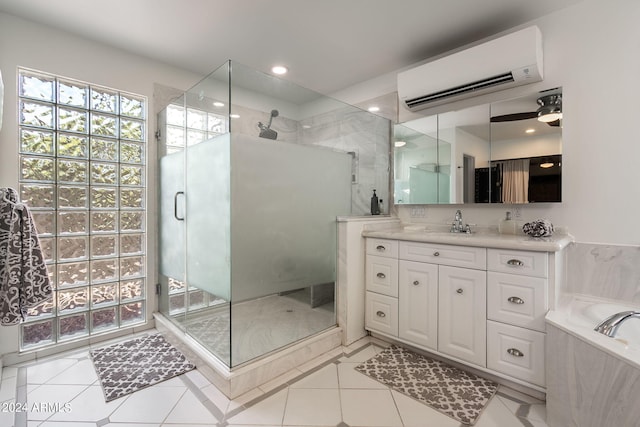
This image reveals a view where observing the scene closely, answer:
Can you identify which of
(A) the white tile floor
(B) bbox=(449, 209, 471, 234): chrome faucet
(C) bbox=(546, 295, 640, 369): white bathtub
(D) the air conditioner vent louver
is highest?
(D) the air conditioner vent louver

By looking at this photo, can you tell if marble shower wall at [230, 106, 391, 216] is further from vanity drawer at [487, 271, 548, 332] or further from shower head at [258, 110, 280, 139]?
vanity drawer at [487, 271, 548, 332]

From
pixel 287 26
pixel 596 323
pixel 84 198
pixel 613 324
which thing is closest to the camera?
pixel 613 324

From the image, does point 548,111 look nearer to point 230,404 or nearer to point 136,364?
point 230,404

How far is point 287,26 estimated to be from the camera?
215cm

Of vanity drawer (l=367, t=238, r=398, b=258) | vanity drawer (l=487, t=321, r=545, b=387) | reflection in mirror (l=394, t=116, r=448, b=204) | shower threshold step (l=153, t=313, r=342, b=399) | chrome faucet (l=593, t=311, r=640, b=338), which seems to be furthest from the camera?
reflection in mirror (l=394, t=116, r=448, b=204)

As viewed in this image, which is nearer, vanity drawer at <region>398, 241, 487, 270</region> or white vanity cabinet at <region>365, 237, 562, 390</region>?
white vanity cabinet at <region>365, 237, 562, 390</region>

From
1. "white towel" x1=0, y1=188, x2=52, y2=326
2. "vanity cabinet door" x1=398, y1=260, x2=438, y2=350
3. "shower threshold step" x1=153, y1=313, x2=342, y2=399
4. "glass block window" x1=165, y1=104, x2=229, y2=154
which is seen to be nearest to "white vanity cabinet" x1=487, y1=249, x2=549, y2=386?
"vanity cabinet door" x1=398, y1=260, x2=438, y2=350

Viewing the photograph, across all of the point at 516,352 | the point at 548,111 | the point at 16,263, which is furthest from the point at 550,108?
the point at 16,263

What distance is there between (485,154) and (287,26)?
5.72 feet

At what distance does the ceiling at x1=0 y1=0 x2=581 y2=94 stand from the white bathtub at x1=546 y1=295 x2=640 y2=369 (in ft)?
6.17

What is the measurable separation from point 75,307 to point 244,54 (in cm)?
245

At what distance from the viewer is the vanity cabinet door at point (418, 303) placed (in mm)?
1980

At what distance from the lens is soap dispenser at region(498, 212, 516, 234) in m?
2.07

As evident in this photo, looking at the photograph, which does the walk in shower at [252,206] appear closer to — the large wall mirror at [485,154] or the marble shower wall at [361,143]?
the marble shower wall at [361,143]
